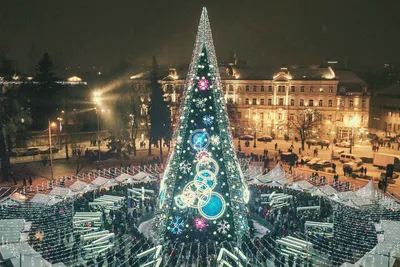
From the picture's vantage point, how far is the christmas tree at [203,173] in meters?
18.4

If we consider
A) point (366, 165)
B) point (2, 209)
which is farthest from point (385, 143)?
point (2, 209)

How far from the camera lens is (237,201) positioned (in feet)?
60.6

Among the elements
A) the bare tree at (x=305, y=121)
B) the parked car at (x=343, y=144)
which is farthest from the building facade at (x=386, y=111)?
the parked car at (x=343, y=144)

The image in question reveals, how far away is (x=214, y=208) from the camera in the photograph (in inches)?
722

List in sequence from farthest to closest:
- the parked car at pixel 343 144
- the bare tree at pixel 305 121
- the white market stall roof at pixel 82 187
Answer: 1. the bare tree at pixel 305 121
2. the parked car at pixel 343 144
3. the white market stall roof at pixel 82 187

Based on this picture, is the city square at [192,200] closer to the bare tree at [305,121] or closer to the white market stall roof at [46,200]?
the white market stall roof at [46,200]

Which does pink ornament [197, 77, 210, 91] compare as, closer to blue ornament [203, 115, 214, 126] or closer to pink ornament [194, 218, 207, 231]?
blue ornament [203, 115, 214, 126]

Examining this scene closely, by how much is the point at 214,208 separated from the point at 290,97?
48256 millimetres

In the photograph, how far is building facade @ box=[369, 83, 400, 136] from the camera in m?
68.0

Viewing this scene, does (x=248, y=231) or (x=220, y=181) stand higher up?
(x=220, y=181)

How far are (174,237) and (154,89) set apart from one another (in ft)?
109

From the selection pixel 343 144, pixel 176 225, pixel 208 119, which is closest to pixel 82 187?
pixel 176 225

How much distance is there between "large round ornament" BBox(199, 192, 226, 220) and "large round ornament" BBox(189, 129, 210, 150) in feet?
7.26

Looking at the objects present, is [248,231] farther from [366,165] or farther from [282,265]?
[366,165]
